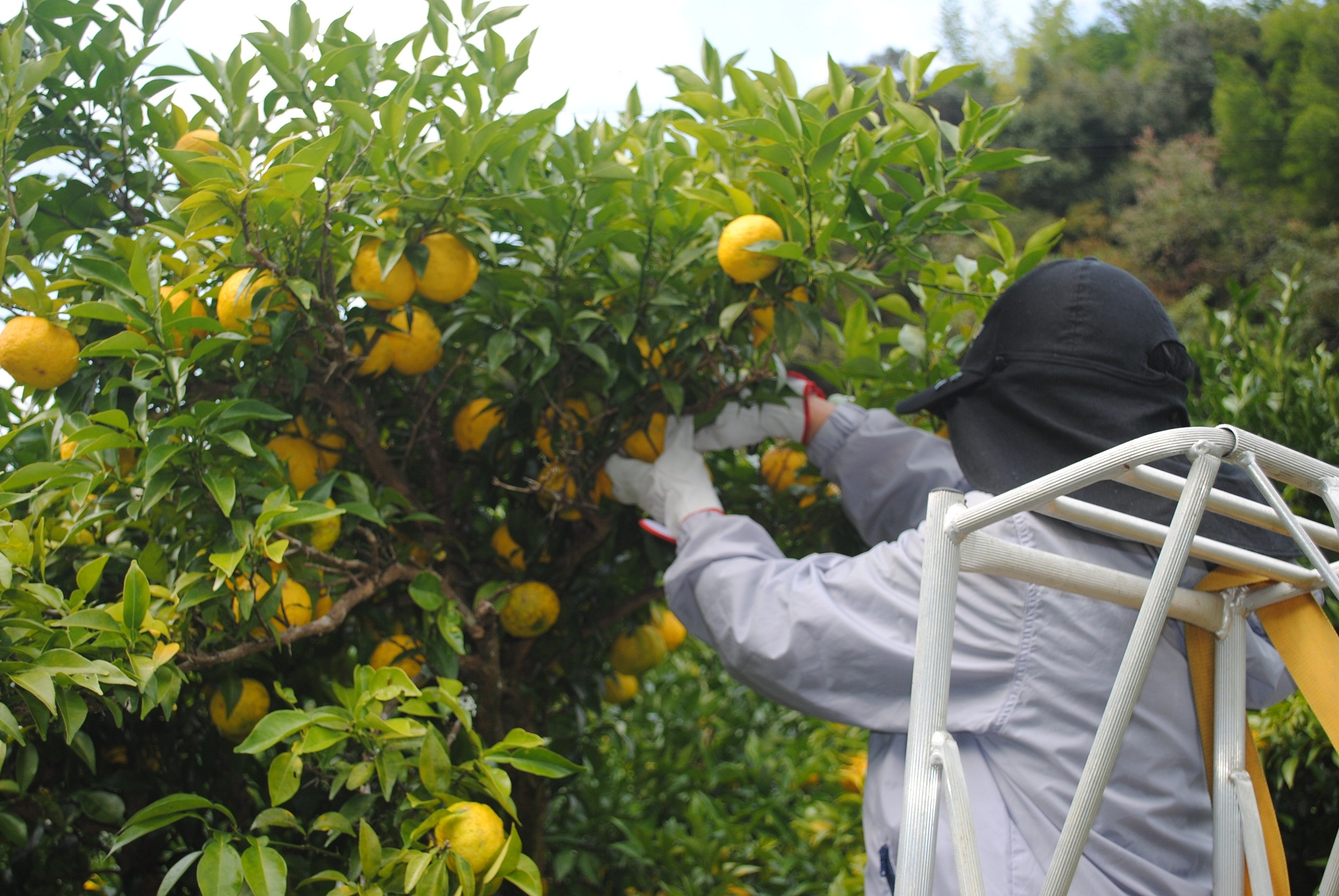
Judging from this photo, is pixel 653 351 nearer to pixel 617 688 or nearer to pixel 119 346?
pixel 119 346

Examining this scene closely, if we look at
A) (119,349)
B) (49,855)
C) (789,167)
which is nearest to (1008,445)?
(789,167)

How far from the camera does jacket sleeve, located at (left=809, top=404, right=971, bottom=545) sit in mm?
1193

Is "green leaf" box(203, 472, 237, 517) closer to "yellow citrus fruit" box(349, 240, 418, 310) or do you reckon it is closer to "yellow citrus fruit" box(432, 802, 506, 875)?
"yellow citrus fruit" box(349, 240, 418, 310)

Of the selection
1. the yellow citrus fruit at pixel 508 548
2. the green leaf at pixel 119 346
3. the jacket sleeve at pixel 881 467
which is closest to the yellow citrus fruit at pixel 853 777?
the jacket sleeve at pixel 881 467

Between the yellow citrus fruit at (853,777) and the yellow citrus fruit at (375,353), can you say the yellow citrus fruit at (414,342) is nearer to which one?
the yellow citrus fruit at (375,353)

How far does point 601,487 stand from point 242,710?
480 millimetres

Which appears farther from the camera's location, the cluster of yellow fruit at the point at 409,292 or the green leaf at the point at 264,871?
the cluster of yellow fruit at the point at 409,292

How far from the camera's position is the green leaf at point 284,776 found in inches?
31.9

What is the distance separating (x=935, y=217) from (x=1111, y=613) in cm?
46

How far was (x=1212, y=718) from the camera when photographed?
76 centimetres

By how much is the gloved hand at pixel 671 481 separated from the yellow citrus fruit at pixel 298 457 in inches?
13.5

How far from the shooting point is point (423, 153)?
0.93 metres

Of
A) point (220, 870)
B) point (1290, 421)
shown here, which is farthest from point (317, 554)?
point (1290, 421)

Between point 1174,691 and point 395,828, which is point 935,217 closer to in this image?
→ point 1174,691
